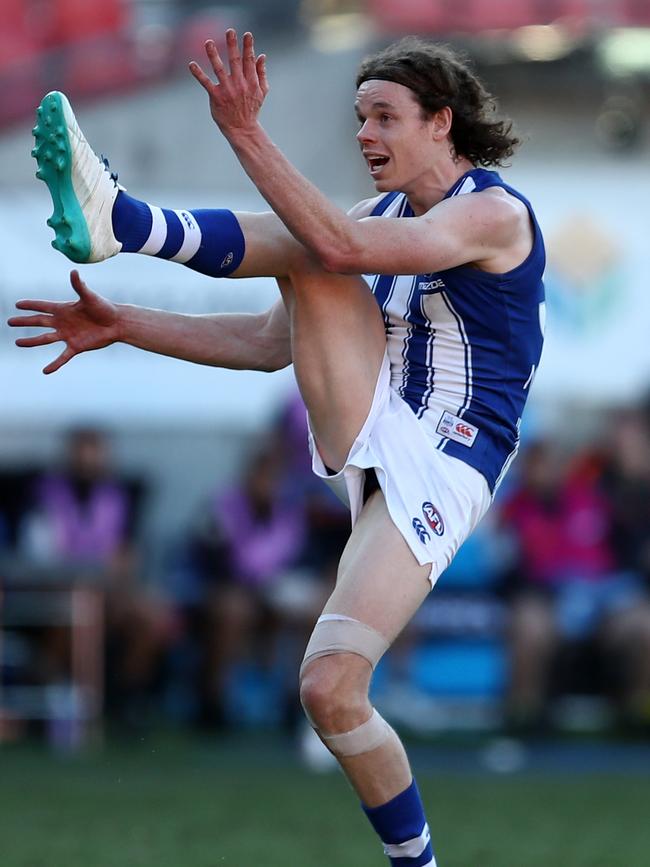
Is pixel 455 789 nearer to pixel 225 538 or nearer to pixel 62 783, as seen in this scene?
pixel 62 783

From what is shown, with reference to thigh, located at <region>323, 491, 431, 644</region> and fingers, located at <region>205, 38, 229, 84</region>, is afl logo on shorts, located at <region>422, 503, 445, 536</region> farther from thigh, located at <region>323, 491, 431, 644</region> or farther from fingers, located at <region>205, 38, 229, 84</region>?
fingers, located at <region>205, 38, 229, 84</region>

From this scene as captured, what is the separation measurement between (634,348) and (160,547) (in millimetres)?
3077

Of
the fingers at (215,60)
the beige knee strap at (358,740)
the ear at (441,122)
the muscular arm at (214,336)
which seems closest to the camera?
the fingers at (215,60)

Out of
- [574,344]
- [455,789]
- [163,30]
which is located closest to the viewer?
[455,789]

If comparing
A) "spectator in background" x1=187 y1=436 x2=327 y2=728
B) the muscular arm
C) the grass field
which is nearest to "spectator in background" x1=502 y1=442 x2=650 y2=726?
"spectator in background" x1=187 y1=436 x2=327 y2=728

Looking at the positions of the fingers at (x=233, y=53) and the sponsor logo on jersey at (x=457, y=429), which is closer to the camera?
the fingers at (x=233, y=53)

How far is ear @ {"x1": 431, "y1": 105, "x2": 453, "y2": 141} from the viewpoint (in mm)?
4602

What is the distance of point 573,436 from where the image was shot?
1082cm

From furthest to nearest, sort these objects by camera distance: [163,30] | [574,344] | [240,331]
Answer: [163,30] < [574,344] < [240,331]

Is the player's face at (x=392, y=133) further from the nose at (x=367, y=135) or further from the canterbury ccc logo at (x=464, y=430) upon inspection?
the canterbury ccc logo at (x=464, y=430)

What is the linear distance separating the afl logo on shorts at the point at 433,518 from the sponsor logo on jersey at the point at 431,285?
1.93 ft

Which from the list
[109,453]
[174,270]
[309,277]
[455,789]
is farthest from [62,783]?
[309,277]

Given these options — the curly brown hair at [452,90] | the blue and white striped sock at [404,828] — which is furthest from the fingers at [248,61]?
the blue and white striped sock at [404,828]

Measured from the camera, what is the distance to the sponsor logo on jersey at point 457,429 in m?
4.55
